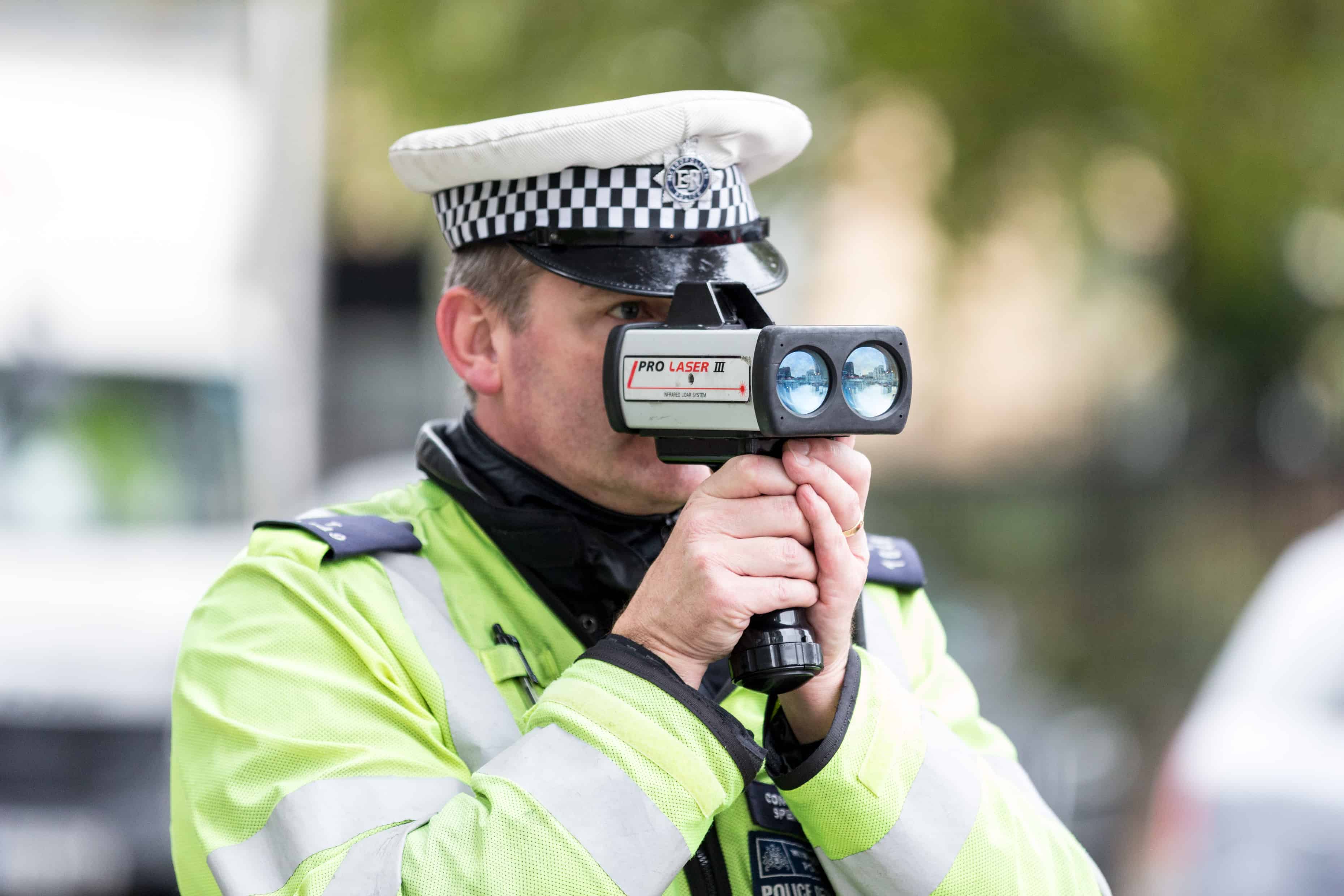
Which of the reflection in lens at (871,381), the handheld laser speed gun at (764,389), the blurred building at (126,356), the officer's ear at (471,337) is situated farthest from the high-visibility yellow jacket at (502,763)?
the blurred building at (126,356)

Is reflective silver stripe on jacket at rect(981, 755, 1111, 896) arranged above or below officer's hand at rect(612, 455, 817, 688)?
below

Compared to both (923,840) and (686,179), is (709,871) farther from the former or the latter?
(686,179)

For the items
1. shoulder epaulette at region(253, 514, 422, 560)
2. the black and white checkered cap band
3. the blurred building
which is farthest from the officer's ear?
Result: the blurred building

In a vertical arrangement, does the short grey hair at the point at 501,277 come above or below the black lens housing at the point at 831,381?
above

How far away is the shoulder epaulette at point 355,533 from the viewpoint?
2.03m

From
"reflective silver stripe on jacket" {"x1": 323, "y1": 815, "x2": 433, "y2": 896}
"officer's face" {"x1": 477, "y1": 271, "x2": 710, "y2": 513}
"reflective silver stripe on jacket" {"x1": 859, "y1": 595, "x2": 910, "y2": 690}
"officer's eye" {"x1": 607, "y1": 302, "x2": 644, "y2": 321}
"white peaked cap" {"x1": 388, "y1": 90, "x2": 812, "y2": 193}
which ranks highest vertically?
"white peaked cap" {"x1": 388, "y1": 90, "x2": 812, "y2": 193}

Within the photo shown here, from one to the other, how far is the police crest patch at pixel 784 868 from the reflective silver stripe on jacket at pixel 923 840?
0.06 metres

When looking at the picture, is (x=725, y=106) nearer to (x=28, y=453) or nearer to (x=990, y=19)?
(x=28, y=453)

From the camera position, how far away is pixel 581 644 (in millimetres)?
2104

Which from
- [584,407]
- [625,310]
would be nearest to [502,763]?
[584,407]

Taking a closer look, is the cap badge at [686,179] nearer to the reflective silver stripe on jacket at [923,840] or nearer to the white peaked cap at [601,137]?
the white peaked cap at [601,137]

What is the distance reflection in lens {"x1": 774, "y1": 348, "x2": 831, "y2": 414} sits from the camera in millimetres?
1745

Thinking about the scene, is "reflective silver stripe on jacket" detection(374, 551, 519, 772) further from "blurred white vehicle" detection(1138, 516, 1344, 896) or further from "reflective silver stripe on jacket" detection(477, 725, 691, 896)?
"blurred white vehicle" detection(1138, 516, 1344, 896)

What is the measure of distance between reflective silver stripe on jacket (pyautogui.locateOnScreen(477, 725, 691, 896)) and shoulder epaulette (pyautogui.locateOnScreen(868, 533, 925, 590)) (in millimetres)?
683
